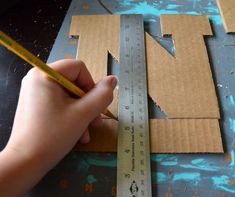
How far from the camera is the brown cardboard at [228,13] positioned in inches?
43.3

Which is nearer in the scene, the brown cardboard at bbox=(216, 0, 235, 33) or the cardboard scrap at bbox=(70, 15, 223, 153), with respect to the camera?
the cardboard scrap at bbox=(70, 15, 223, 153)

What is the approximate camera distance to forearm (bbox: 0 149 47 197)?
22.5 inches

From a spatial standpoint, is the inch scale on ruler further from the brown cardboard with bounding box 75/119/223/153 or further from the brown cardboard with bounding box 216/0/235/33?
the brown cardboard with bounding box 216/0/235/33

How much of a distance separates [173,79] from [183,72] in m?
0.05

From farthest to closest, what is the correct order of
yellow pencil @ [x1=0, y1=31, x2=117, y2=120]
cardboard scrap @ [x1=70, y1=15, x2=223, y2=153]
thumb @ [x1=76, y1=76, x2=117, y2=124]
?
cardboard scrap @ [x1=70, y1=15, x2=223, y2=153] < thumb @ [x1=76, y1=76, x2=117, y2=124] < yellow pencil @ [x1=0, y1=31, x2=117, y2=120]

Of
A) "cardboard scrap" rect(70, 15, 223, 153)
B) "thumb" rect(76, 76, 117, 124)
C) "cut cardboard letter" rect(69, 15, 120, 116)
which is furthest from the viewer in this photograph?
"cut cardboard letter" rect(69, 15, 120, 116)

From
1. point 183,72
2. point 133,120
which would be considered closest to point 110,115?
point 133,120

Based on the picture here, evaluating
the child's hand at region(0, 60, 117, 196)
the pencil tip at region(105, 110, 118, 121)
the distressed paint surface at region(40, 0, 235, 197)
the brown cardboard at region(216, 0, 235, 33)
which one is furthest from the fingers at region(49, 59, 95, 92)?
the brown cardboard at region(216, 0, 235, 33)

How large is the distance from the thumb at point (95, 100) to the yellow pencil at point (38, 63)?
0.12 ft

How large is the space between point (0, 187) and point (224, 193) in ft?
1.85

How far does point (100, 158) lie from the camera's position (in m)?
0.80

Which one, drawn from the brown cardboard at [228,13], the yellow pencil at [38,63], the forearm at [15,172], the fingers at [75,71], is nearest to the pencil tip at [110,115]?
the yellow pencil at [38,63]

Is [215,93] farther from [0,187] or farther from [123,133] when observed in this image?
[0,187]

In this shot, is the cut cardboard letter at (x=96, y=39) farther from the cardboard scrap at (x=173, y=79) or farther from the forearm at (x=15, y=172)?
the forearm at (x=15, y=172)
